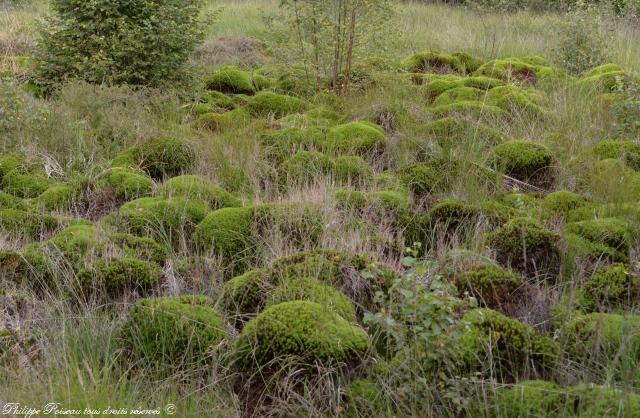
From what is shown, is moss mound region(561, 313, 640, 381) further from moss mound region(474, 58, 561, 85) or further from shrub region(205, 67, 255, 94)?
shrub region(205, 67, 255, 94)

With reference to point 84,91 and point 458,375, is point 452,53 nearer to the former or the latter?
point 84,91

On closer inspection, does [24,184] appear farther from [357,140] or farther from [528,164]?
[528,164]

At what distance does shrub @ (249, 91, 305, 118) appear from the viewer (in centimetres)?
749

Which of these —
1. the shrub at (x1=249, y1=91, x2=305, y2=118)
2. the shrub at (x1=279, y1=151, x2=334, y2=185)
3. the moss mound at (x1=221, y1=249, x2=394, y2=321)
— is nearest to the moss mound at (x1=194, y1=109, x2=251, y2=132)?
the shrub at (x1=249, y1=91, x2=305, y2=118)

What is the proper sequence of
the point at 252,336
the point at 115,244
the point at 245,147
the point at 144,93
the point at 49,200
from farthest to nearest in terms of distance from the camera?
the point at 144,93, the point at 245,147, the point at 49,200, the point at 115,244, the point at 252,336

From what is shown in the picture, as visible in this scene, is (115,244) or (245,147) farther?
(245,147)

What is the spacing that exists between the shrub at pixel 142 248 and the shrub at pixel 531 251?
1956mm

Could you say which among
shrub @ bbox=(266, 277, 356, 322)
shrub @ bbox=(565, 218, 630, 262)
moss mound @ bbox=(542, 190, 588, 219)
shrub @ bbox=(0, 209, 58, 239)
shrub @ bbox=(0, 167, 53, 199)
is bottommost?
shrub @ bbox=(0, 167, 53, 199)

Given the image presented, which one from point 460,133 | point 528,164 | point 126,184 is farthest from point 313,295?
point 460,133

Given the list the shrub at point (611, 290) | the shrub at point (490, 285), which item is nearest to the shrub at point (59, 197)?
the shrub at point (490, 285)

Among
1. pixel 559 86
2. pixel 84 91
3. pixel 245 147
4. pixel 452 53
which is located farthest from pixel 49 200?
pixel 452 53

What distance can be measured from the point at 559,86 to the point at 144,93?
14.3 feet

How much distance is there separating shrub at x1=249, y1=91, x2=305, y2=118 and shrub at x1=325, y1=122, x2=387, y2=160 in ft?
3.69

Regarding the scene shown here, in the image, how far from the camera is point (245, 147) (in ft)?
19.4
